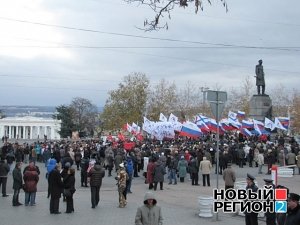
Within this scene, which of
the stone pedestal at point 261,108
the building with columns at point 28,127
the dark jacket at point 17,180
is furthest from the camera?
the building with columns at point 28,127

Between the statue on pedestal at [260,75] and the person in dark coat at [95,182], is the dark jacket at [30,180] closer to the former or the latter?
the person in dark coat at [95,182]

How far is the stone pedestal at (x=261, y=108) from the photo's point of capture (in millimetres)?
46344

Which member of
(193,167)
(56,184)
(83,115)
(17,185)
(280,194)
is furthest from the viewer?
(83,115)

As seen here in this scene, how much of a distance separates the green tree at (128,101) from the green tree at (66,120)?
730 inches

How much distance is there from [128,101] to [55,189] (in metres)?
55.7

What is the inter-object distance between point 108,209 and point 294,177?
13.1 meters

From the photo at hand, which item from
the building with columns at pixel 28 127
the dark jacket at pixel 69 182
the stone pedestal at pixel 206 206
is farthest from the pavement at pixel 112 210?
the building with columns at pixel 28 127

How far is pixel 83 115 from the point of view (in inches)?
3610

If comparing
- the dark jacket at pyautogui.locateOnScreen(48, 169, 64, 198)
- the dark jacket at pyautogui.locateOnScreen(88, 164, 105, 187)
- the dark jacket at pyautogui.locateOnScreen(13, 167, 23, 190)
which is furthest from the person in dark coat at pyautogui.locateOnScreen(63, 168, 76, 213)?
the dark jacket at pyautogui.locateOnScreen(13, 167, 23, 190)

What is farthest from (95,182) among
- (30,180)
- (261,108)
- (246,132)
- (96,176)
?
(261,108)

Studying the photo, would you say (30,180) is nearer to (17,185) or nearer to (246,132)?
(17,185)

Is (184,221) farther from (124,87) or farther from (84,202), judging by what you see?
(124,87)

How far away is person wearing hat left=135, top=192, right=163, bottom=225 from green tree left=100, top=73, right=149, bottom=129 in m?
61.7
